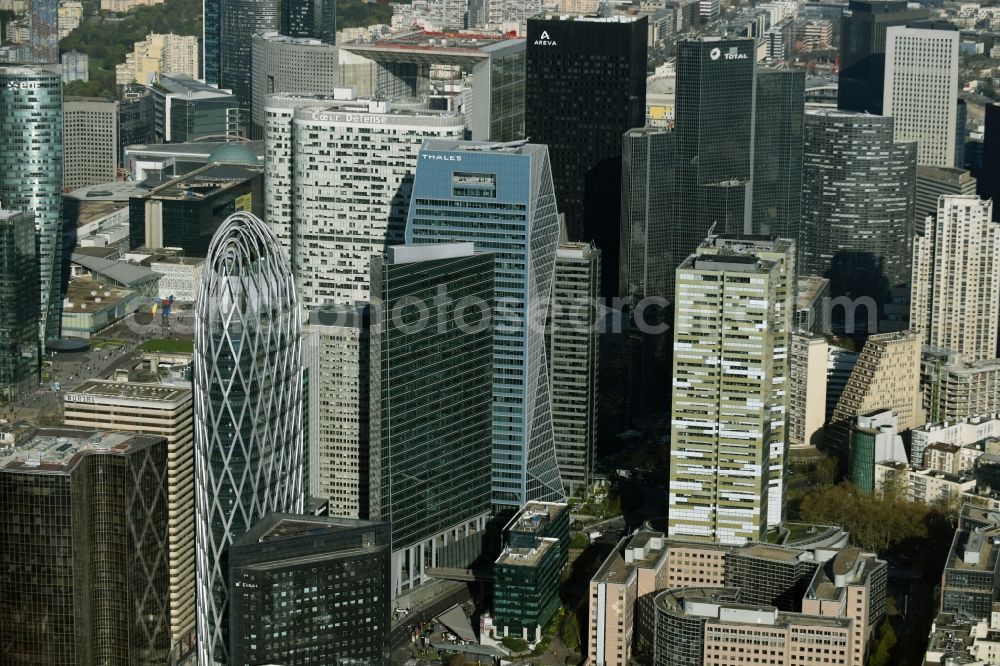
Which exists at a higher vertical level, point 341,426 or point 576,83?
point 576,83

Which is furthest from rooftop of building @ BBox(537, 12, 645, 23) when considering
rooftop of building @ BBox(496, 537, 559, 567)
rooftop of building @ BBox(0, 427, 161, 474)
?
rooftop of building @ BBox(0, 427, 161, 474)

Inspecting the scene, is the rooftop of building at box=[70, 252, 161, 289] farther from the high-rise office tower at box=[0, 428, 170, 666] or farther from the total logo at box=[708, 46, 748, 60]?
the high-rise office tower at box=[0, 428, 170, 666]

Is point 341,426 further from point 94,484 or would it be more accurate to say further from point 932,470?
point 932,470

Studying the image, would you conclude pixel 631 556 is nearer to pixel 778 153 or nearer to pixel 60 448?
pixel 60 448

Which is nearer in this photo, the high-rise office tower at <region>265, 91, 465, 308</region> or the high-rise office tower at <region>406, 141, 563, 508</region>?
the high-rise office tower at <region>406, 141, 563, 508</region>

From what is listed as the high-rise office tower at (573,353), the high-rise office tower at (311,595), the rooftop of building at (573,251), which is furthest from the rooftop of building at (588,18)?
the high-rise office tower at (311,595)

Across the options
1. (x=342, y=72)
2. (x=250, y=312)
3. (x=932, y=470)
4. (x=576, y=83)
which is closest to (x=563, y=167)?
(x=576, y=83)

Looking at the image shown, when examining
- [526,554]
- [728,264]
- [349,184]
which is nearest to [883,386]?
[728,264]
